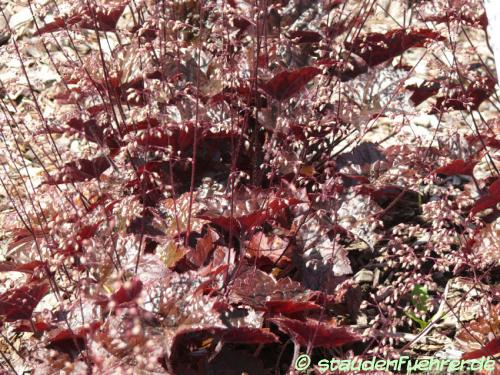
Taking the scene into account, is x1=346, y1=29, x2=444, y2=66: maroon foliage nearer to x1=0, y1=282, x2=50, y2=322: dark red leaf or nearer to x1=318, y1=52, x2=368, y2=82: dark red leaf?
x1=318, y1=52, x2=368, y2=82: dark red leaf

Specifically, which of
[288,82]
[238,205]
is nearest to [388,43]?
[288,82]

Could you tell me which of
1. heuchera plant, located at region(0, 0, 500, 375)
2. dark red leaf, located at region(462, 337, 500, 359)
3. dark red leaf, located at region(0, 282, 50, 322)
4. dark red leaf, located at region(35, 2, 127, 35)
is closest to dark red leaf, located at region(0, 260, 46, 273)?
heuchera plant, located at region(0, 0, 500, 375)

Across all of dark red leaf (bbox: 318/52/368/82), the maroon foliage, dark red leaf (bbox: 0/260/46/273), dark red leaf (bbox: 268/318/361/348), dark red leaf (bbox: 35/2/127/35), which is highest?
dark red leaf (bbox: 35/2/127/35)

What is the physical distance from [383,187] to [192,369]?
3.69 ft

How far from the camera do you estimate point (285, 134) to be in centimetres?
296

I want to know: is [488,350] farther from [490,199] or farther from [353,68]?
[353,68]

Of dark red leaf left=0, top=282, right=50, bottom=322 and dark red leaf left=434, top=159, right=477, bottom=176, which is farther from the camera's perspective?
dark red leaf left=434, top=159, right=477, bottom=176

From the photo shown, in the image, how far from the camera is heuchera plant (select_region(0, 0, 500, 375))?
2.37 meters

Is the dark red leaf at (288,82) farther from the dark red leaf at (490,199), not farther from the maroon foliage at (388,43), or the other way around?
the dark red leaf at (490,199)

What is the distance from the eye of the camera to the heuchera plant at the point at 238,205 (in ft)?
7.78

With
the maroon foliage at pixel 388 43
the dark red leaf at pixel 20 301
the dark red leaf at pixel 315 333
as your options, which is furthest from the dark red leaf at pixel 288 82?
the dark red leaf at pixel 20 301

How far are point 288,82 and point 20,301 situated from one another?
1.27m

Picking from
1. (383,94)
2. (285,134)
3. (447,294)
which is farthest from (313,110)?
(447,294)

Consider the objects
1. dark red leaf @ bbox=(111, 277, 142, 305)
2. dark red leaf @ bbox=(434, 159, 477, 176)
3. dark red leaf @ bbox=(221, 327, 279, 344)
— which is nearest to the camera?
dark red leaf @ bbox=(111, 277, 142, 305)
